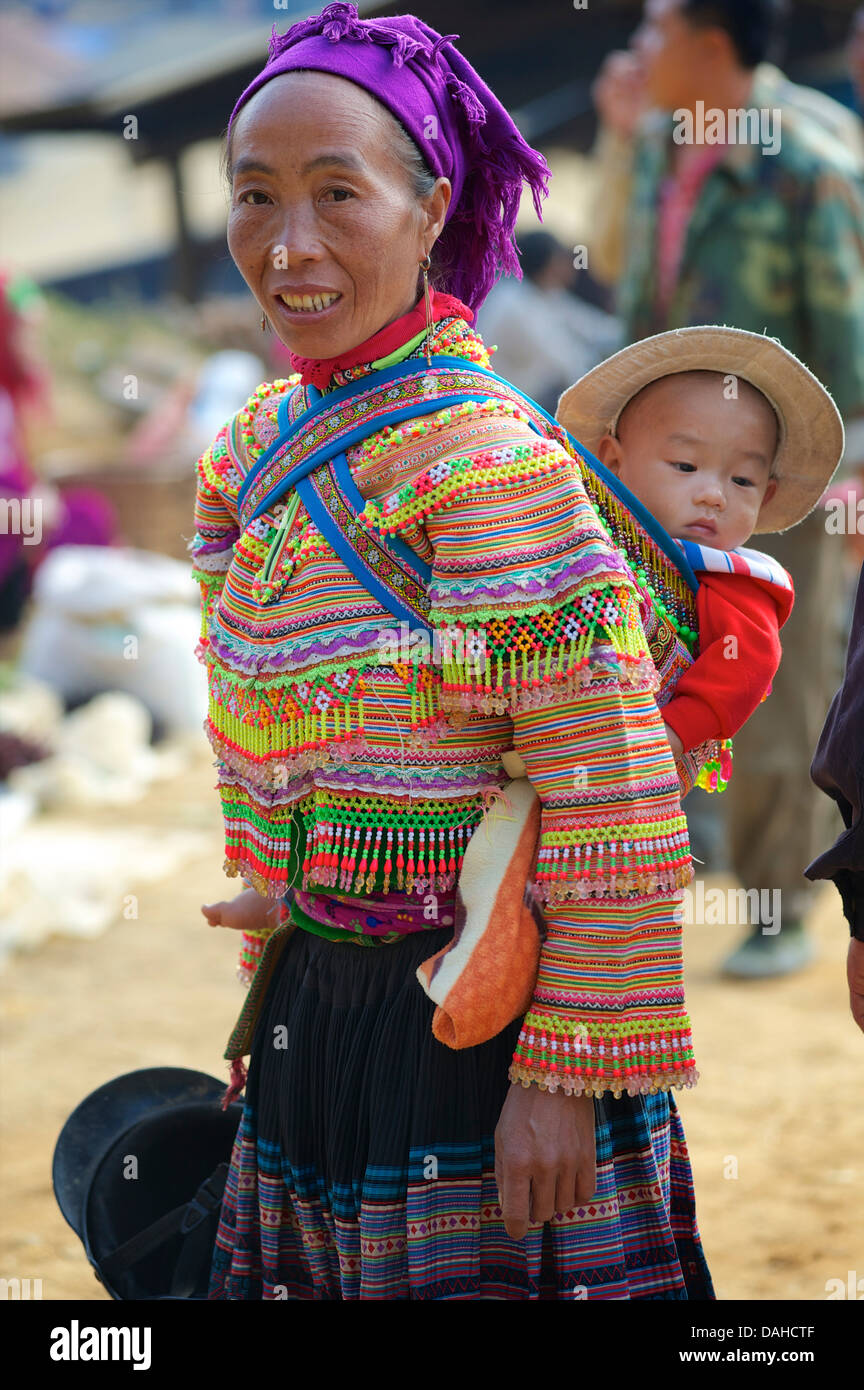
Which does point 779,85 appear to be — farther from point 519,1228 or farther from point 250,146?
point 519,1228

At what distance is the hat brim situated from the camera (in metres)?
2.10

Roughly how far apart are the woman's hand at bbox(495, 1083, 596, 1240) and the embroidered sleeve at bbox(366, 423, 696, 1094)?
0.04 metres

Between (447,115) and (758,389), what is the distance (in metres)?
0.50

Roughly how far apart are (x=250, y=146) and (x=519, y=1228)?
4.14 ft

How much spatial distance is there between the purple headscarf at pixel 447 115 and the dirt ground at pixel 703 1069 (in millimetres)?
2146

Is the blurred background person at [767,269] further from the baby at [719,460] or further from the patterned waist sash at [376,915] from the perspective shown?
the patterned waist sash at [376,915]

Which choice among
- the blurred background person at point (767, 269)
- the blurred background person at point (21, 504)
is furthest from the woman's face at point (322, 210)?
the blurred background person at point (21, 504)

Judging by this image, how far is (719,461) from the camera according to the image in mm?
1804

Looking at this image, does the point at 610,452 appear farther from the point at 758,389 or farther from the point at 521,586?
the point at 521,586

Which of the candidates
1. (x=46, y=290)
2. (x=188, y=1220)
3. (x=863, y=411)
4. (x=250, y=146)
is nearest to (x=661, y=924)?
(x=188, y=1220)

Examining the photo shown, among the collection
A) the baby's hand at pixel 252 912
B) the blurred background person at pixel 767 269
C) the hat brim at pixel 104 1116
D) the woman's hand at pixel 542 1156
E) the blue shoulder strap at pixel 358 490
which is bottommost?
the woman's hand at pixel 542 1156

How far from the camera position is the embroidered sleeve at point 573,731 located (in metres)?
1.58

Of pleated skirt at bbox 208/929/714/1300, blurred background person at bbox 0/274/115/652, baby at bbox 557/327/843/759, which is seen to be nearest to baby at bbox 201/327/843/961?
baby at bbox 557/327/843/759
